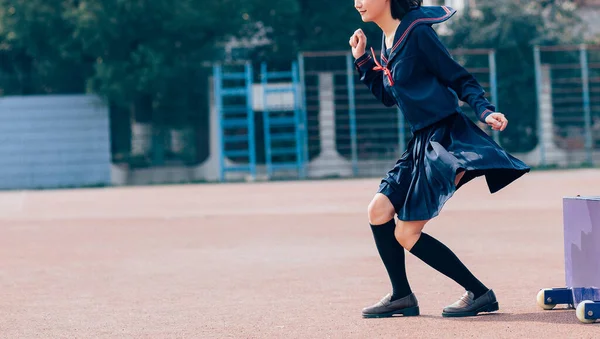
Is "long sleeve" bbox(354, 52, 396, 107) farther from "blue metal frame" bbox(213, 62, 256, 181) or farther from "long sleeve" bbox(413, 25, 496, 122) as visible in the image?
"blue metal frame" bbox(213, 62, 256, 181)

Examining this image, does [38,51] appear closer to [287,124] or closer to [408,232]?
[287,124]

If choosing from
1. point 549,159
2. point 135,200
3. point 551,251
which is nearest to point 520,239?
point 551,251

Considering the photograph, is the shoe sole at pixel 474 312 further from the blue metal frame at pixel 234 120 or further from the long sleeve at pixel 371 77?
the blue metal frame at pixel 234 120

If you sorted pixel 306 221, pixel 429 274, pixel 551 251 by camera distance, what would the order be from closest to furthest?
1. pixel 429 274
2. pixel 551 251
3. pixel 306 221

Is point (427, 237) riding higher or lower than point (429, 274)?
higher

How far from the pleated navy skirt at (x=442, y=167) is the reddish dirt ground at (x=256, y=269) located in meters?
0.55

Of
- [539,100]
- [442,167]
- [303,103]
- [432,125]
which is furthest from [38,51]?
[442,167]

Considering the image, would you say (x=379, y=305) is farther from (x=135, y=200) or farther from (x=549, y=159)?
(x=549, y=159)

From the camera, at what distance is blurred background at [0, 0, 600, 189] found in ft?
81.2

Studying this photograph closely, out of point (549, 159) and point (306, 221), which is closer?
point (306, 221)

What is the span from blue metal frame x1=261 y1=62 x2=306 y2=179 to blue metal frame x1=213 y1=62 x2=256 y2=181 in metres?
0.31

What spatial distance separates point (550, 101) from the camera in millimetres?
26656

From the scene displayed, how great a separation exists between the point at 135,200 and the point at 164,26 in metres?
6.97

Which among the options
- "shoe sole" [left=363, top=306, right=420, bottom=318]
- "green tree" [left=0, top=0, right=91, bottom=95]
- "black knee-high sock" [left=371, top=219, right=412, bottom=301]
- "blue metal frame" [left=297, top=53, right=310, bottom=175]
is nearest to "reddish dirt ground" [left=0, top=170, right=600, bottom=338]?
"shoe sole" [left=363, top=306, right=420, bottom=318]
